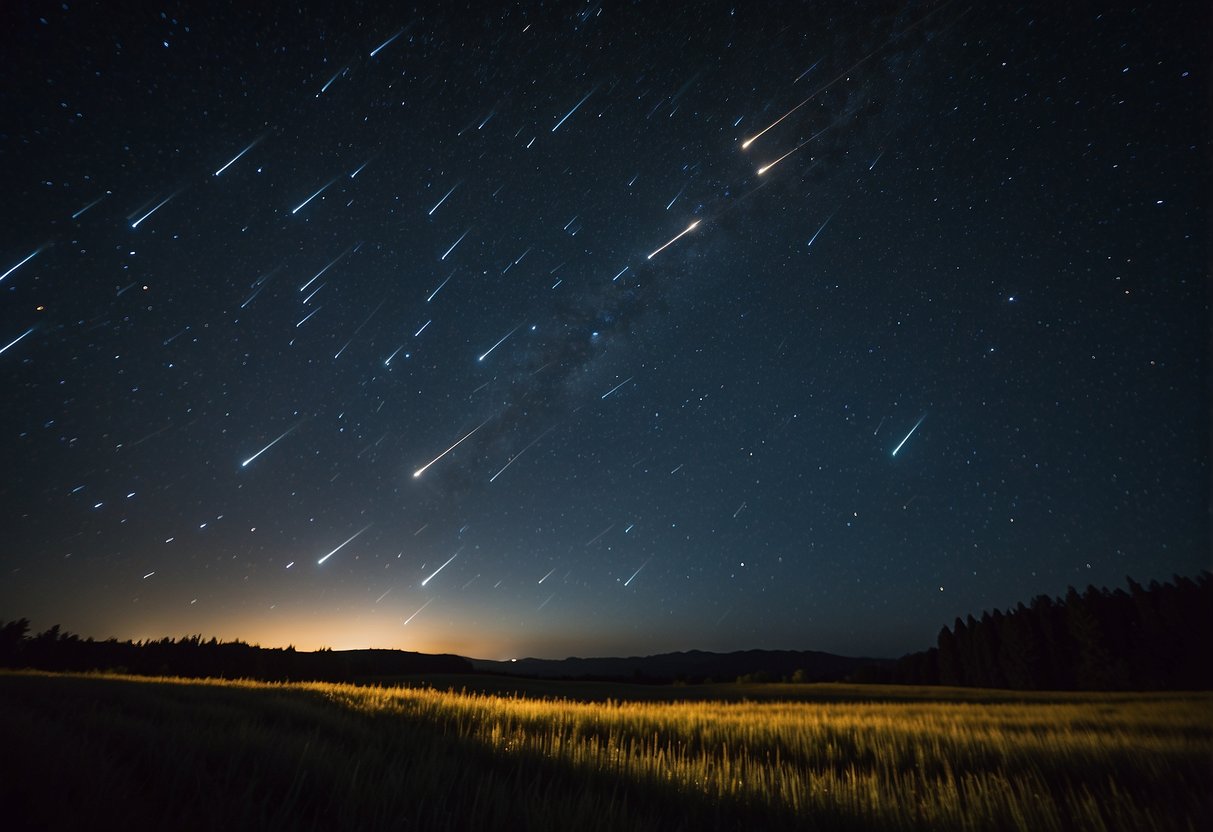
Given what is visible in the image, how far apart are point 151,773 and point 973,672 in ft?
257

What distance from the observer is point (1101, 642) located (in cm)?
4944

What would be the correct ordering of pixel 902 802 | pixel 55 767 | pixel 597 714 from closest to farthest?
pixel 55 767 < pixel 902 802 < pixel 597 714

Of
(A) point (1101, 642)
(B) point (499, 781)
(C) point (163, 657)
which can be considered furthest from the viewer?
(C) point (163, 657)

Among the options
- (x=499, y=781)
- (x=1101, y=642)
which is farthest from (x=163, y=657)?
(x=1101, y=642)

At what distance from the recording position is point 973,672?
59625mm

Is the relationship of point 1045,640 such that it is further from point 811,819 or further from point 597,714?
point 811,819

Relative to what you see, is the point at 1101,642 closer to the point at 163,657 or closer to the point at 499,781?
the point at 499,781

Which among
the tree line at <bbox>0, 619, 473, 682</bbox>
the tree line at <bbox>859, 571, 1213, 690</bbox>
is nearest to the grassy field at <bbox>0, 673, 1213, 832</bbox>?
the tree line at <bbox>859, 571, 1213, 690</bbox>

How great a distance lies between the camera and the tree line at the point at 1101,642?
1822 inches

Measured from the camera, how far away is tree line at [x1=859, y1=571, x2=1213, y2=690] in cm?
4628

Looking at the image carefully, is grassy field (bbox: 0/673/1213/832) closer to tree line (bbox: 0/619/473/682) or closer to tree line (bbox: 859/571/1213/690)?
tree line (bbox: 859/571/1213/690)

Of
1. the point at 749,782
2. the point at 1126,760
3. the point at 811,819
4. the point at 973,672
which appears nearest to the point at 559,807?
the point at 811,819

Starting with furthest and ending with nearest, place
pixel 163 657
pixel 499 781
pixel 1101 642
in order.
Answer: pixel 163 657 < pixel 1101 642 < pixel 499 781

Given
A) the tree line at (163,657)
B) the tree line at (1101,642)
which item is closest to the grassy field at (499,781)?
the tree line at (1101,642)
